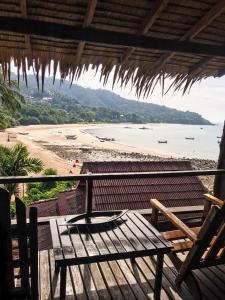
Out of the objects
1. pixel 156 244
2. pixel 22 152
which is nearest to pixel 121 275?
pixel 156 244

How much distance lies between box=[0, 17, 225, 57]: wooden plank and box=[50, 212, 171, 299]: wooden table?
164 centimetres

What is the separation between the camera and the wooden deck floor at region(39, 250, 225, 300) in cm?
249

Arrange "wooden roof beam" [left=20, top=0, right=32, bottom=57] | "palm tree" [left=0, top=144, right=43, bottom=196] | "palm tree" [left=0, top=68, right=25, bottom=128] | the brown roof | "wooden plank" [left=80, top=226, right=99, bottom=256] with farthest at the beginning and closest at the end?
"palm tree" [left=0, top=68, right=25, bottom=128] → "palm tree" [left=0, top=144, right=43, bottom=196] → the brown roof → "wooden roof beam" [left=20, top=0, right=32, bottom=57] → "wooden plank" [left=80, top=226, right=99, bottom=256]

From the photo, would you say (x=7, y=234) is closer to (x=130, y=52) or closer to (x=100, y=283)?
(x=100, y=283)

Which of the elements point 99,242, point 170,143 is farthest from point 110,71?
point 170,143

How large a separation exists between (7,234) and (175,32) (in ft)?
8.08

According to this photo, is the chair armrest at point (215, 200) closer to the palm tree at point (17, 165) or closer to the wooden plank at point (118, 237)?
the wooden plank at point (118, 237)

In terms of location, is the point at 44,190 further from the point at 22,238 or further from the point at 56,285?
the point at 22,238

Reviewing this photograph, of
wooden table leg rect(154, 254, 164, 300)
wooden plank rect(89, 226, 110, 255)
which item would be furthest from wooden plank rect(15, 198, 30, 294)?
wooden table leg rect(154, 254, 164, 300)

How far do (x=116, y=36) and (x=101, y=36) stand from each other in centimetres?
15

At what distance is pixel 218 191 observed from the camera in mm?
4270

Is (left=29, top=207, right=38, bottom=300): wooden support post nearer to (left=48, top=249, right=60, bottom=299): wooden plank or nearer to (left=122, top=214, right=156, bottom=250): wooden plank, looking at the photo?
(left=122, top=214, right=156, bottom=250): wooden plank

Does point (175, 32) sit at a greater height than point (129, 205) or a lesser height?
greater

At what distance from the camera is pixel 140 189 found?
35.8ft
